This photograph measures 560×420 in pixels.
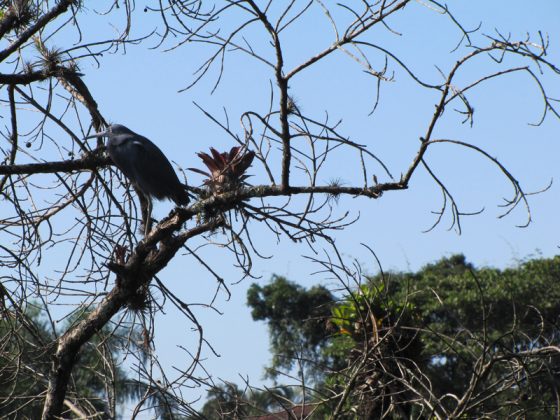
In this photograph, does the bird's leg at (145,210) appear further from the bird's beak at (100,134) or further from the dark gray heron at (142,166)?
the bird's beak at (100,134)

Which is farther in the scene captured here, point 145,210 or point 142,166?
point 142,166

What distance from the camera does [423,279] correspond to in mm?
19609

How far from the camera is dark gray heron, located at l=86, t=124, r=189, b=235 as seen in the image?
15.7ft

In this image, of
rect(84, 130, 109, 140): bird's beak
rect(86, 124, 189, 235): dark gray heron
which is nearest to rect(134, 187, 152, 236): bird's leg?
rect(86, 124, 189, 235): dark gray heron

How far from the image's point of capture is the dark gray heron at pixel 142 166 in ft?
15.7

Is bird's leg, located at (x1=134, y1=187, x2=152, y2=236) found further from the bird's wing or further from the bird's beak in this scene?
the bird's beak

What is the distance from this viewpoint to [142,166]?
5.02 metres

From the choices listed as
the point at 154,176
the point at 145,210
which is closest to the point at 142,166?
the point at 154,176

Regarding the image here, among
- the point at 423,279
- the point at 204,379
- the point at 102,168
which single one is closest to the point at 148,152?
the point at 102,168

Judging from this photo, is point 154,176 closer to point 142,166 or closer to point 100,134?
point 142,166

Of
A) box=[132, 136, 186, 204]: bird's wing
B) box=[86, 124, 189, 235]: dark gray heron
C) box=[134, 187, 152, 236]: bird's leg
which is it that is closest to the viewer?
box=[134, 187, 152, 236]: bird's leg

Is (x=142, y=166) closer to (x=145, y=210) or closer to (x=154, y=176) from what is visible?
(x=154, y=176)

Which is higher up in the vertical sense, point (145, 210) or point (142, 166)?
point (142, 166)

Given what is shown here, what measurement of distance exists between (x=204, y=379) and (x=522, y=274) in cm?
1598
